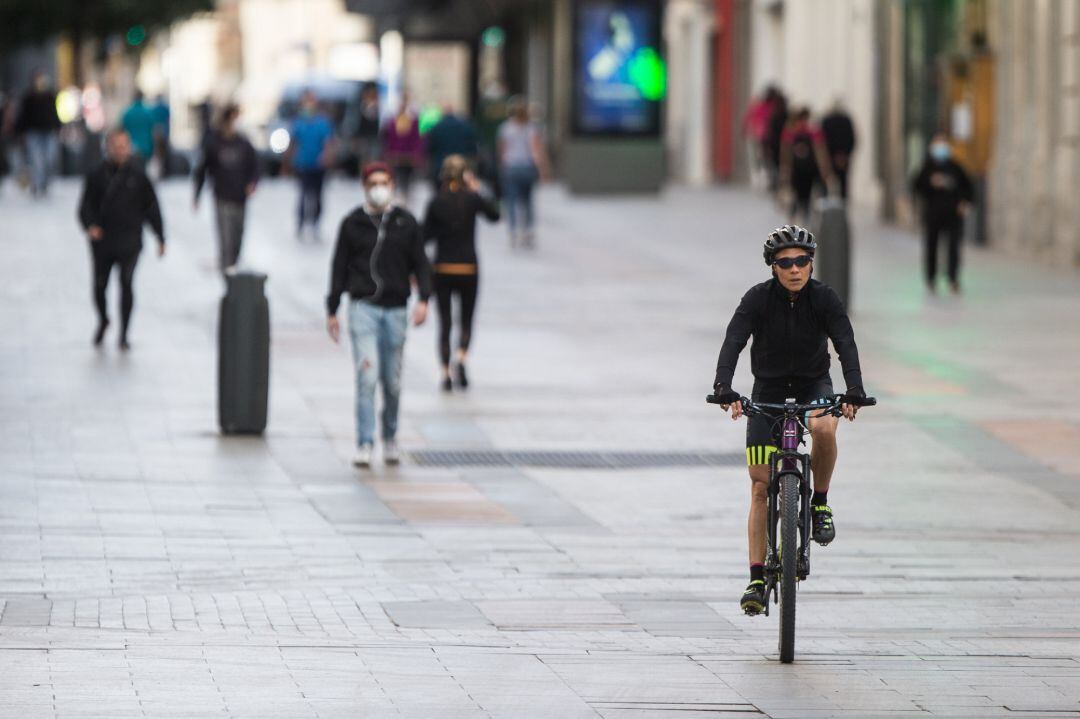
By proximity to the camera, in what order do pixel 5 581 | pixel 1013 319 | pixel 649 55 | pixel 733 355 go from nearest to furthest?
pixel 733 355, pixel 5 581, pixel 1013 319, pixel 649 55

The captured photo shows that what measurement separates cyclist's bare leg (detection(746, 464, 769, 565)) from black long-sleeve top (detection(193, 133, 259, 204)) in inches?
591

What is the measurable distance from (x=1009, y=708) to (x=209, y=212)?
89.0 ft

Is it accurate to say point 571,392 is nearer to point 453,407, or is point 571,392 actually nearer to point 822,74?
point 453,407

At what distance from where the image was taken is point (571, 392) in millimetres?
16203

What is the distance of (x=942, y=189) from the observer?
77.9 feet

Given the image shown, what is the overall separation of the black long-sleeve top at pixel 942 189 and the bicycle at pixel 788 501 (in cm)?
Answer: 1548

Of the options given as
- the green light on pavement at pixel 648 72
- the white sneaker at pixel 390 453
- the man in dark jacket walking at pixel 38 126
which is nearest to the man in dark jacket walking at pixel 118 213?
the white sneaker at pixel 390 453

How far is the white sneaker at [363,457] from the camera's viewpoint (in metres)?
12.9

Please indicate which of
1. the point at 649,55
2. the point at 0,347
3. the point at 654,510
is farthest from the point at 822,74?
the point at 654,510

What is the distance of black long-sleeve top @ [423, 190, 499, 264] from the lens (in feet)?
53.0

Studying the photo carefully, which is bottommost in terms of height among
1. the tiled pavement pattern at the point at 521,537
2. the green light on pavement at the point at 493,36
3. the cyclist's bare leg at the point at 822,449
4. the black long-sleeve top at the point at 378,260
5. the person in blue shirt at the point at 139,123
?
the tiled pavement pattern at the point at 521,537

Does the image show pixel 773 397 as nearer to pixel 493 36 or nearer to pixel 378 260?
pixel 378 260

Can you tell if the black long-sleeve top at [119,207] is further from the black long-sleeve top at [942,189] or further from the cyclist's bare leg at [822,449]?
the cyclist's bare leg at [822,449]

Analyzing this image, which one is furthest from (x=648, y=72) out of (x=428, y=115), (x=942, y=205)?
(x=942, y=205)
